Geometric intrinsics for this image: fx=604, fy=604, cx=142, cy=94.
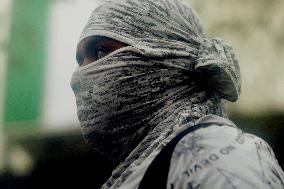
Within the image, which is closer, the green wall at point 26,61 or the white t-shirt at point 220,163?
the white t-shirt at point 220,163

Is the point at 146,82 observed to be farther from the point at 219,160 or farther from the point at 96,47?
the point at 219,160

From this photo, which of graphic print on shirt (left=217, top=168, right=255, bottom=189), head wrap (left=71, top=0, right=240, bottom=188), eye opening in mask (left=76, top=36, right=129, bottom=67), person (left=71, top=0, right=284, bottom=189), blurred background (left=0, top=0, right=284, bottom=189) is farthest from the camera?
blurred background (left=0, top=0, right=284, bottom=189)

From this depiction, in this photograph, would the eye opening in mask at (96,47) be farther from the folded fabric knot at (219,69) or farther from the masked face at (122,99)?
the folded fabric knot at (219,69)

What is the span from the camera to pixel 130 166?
1.88 metres

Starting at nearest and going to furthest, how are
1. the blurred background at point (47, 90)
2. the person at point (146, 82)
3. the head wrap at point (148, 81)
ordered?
the person at point (146, 82)
the head wrap at point (148, 81)
the blurred background at point (47, 90)

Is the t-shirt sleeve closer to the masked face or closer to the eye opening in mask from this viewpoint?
the masked face

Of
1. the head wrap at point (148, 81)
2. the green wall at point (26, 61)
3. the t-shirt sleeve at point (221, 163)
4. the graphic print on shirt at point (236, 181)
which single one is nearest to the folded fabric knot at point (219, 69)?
the head wrap at point (148, 81)

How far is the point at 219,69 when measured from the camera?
6.81 ft

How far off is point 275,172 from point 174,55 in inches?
26.4

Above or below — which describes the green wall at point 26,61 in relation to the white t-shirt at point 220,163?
below

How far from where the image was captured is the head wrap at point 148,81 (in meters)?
2.05

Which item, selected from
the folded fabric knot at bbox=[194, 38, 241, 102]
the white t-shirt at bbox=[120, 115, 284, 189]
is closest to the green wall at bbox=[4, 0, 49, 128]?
the folded fabric knot at bbox=[194, 38, 241, 102]

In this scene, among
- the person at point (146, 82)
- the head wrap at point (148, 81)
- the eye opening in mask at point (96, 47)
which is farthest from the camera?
the eye opening in mask at point (96, 47)

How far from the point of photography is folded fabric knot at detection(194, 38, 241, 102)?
2.08 meters
